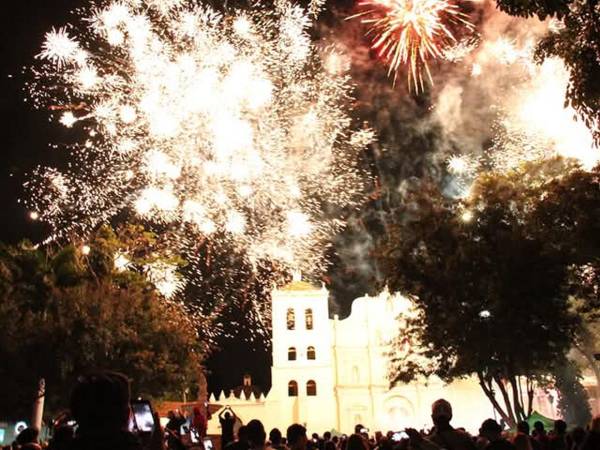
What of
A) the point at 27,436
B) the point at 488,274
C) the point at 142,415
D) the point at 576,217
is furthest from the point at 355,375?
the point at 142,415

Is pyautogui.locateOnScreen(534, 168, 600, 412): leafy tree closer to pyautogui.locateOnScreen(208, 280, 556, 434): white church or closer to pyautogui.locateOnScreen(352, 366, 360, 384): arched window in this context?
pyautogui.locateOnScreen(208, 280, 556, 434): white church

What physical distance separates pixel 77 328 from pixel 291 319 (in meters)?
31.2

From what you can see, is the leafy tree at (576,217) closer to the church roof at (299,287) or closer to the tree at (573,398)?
the tree at (573,398)

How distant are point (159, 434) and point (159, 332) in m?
22.8

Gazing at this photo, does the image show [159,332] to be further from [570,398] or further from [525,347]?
[570,398]

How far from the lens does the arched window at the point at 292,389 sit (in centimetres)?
5119

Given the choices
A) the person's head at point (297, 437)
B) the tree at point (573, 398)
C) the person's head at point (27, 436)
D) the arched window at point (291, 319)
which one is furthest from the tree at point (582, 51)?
the arched window at point (291, 319)

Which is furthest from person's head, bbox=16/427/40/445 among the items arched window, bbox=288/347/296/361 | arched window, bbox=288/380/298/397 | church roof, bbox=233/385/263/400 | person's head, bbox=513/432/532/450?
arched window, bbox=288/347/296/361

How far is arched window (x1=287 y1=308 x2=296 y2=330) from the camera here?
52281mm

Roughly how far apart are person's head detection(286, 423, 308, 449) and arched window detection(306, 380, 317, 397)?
45.4 m

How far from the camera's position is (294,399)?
50.8 m

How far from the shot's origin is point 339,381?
171ft

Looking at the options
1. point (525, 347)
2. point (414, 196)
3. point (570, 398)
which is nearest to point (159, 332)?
point (414, 196)

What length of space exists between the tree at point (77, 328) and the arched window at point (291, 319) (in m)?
24.5
